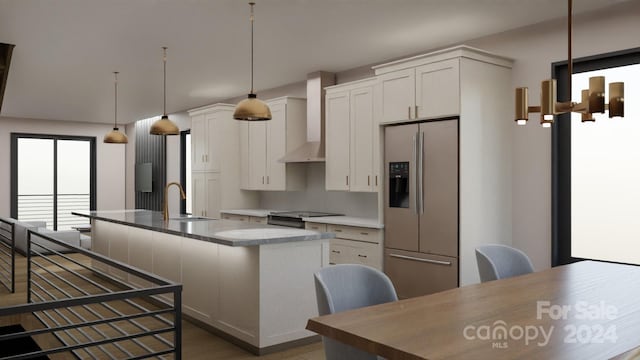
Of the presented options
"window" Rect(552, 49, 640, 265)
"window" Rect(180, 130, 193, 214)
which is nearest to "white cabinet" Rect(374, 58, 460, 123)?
"window" Rect(552, 49, 640, 265)

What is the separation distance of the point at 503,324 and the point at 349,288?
766 mm

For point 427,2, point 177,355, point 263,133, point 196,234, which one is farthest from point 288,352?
point 263,133

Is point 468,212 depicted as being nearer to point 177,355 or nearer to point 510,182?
point 510,182

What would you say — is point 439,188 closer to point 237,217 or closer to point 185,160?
point 237,217

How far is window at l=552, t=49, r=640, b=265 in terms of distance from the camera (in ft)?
13.4

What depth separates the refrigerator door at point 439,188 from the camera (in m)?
4.50

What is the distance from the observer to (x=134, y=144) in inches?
469

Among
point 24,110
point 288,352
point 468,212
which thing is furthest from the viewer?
point 24,110

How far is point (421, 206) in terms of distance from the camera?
4.76 meters

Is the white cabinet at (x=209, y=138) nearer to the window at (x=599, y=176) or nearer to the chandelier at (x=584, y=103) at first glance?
the window at (x=599, y=176)

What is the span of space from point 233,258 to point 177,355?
6.20 ft

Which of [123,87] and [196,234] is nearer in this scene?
[196,234]

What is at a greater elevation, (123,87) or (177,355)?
(123,87)

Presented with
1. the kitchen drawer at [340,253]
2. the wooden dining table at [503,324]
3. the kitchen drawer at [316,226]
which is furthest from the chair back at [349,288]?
the kitchen drawer at [316,226]
